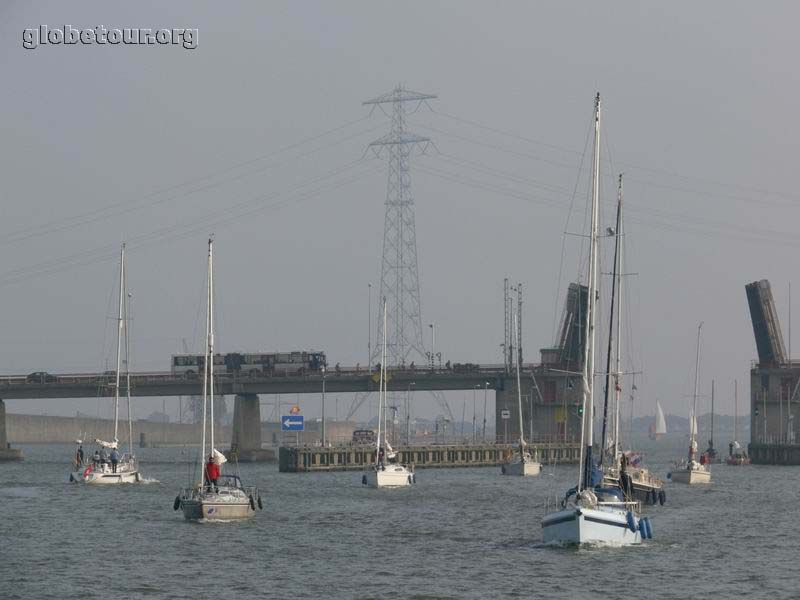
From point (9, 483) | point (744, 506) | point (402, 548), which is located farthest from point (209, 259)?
point (9, 483)

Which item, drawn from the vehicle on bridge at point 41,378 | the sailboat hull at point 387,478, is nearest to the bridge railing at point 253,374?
the vehicle on bridge at point 41,378

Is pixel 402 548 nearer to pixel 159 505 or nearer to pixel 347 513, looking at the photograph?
pixel 347 513

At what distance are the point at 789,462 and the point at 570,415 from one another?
21640mm

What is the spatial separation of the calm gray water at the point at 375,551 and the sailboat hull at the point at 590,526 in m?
0.53

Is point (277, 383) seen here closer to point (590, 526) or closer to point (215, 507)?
point (215, 507)

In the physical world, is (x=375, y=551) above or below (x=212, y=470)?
below

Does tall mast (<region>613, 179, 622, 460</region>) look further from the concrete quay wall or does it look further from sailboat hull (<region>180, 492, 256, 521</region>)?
the concrete quay wall

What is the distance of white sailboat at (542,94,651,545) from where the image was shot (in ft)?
165

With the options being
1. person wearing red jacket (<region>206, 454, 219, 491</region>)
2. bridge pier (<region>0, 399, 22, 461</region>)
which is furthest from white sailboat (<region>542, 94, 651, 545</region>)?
bridge pier (<region>0, 399, 22, 461</region>)

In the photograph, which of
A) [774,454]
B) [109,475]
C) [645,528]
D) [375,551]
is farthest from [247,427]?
[645,528]

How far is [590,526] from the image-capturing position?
50125 millimetres

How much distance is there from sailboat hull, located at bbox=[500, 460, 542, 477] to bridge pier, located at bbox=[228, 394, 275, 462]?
41112 millimetres

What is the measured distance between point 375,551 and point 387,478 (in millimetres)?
40712

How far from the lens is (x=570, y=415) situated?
487ft
